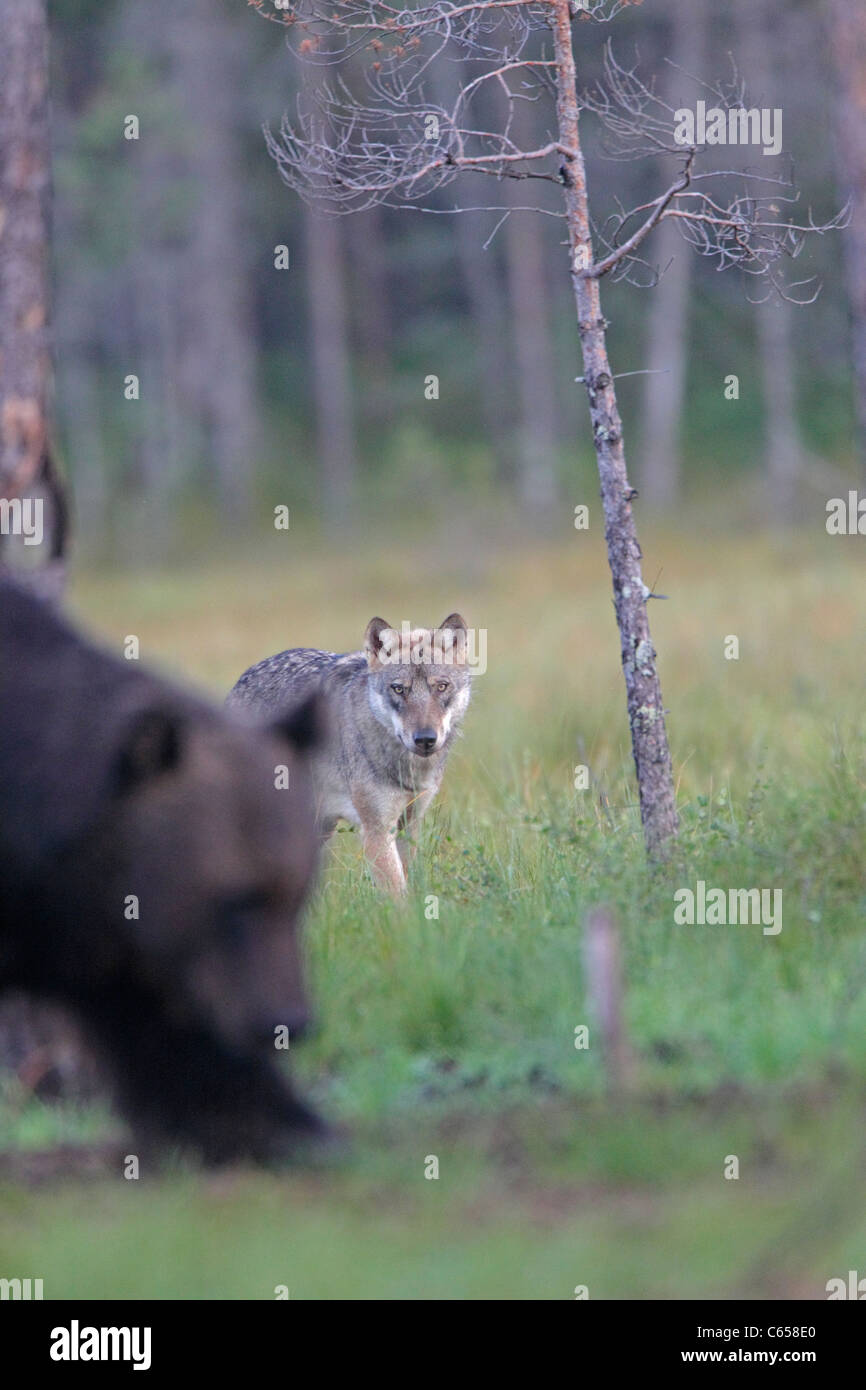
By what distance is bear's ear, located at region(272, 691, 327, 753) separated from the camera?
5090mm

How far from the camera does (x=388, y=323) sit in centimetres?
4691

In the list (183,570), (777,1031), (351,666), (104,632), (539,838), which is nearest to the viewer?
(777,1031)

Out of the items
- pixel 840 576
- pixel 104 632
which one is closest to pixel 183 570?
pixel 104 632

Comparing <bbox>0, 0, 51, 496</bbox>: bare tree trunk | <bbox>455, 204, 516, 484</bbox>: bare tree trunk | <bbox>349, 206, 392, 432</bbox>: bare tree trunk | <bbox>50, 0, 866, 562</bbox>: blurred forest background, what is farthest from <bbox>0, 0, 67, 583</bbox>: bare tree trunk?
<bbox>349, 206, 392, 432</bbox>: bare tree trunk

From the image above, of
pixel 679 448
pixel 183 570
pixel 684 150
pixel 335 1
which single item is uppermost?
pixel 679 448

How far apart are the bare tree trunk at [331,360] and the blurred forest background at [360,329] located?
0.27 ft

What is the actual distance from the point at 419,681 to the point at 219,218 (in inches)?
1305

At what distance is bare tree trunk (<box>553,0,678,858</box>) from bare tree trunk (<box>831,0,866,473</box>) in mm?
1598

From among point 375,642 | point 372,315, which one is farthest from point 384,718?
point 372,315

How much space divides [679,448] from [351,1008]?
36.8m

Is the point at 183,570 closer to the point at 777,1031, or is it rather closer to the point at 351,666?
the point at 351,666

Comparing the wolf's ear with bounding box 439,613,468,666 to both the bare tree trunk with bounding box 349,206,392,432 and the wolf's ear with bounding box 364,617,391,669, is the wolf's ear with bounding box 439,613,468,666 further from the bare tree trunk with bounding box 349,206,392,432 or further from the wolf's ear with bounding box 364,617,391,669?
the bare tree trunk with bounding box 349,206,392,432

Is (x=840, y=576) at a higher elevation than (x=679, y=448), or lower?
lower

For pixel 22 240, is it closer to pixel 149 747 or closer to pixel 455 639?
pixel 455 639
